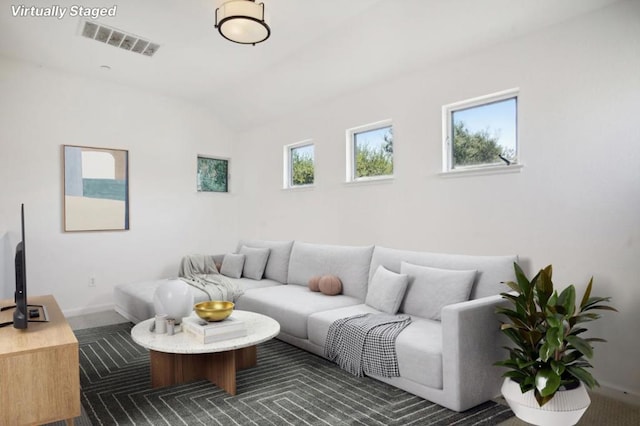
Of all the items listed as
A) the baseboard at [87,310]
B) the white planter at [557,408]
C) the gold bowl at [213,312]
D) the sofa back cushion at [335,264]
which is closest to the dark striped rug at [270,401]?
the white planter at [557,408]

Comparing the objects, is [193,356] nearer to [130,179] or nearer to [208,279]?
[208,279]

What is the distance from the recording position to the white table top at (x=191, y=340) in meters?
2.54

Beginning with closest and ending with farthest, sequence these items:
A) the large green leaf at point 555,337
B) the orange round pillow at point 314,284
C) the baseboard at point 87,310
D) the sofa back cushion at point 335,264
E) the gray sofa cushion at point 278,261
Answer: the large green leaf at point 555,337 < the sofa back cushion at point 335,264 < the orange round pillow at point 314,284 < the gray sofa cushion at point 278,261 < the baseboard at point 87,310

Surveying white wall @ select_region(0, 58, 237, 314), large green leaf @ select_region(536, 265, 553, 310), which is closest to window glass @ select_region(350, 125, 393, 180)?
large green leaf @ select_region(536, 265, 553, 310)

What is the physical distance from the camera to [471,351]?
7.98 ft

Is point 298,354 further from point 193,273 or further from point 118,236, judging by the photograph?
point 118,236

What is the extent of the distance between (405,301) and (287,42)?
8.47 ft

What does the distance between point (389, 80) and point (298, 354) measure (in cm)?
272

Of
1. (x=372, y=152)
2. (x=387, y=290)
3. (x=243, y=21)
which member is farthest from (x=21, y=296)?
(x=372, y=152)

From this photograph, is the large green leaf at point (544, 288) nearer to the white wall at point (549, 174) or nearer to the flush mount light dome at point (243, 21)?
the white wall at point (549, 174)

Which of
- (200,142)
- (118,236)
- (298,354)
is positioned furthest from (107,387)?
(200,142)

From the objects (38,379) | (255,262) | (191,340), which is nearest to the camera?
(38,379)

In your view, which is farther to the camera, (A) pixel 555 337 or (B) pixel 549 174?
(B) pixel 549 174

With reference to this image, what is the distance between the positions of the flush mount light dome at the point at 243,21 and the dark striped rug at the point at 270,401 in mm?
2430
